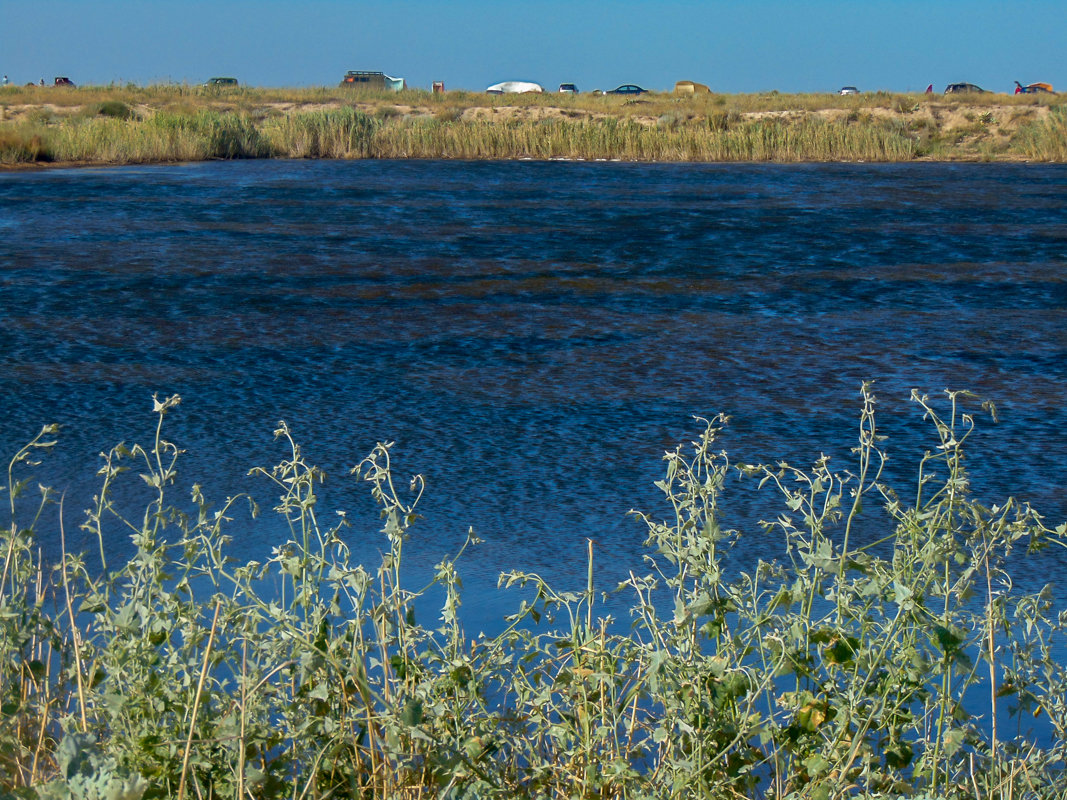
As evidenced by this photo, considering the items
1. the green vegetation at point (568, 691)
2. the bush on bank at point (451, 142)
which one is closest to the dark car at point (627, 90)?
the bush on bank at point (451, 142)

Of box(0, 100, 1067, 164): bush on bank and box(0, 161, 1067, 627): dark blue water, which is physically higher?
box(0, 100, 1067, 164): bush on bank

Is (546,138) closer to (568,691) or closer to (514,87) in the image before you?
(568,691)

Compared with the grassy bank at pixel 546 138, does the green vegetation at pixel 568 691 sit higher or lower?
lower

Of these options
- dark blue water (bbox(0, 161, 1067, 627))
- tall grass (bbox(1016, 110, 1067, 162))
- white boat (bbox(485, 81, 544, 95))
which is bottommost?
dark blue water (bbox(0, 161, 1067, 627))

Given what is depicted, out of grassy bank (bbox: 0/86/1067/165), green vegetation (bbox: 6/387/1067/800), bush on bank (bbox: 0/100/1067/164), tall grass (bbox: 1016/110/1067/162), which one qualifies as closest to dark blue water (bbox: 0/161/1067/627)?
green vegetation (bbox: 6/387/1067/800)

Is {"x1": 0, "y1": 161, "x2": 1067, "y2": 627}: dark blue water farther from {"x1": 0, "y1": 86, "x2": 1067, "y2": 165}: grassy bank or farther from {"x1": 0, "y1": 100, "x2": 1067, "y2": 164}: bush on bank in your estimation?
{"x1": 0, "y1": 86, "x2": 1067, "y2": 165}: grassy bank

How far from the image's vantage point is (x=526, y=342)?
7.87 meters

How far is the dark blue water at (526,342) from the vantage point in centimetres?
503

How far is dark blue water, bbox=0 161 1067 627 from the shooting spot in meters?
5.03

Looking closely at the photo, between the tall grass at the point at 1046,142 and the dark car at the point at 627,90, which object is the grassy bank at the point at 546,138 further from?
the dark car at the point at 627,90

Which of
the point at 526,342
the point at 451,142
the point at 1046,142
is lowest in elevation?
the point at 526,342

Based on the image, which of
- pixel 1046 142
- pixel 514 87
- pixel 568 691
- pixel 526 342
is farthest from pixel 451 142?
pixel 514 87

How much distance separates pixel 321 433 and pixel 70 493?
1244 millimetres

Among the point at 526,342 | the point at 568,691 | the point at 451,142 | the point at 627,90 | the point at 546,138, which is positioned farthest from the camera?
the point at 627,90
